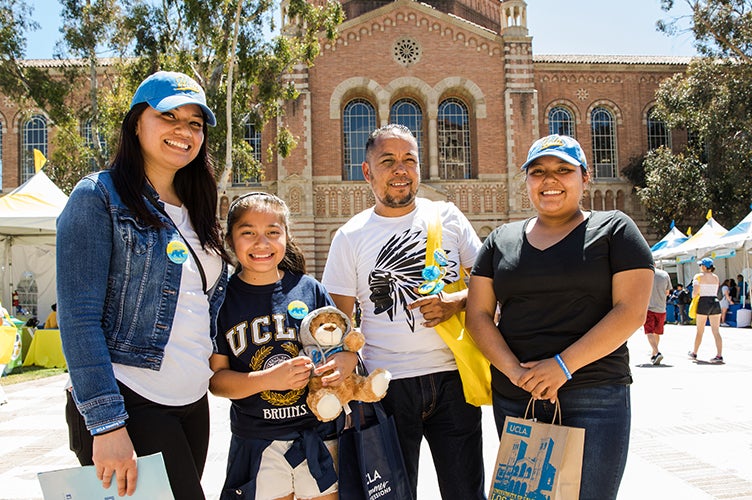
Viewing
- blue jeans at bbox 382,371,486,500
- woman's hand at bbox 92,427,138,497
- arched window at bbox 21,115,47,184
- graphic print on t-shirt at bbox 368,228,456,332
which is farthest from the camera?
arched window at bbox 21,115,47,184

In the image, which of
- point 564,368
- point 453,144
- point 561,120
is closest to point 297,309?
point 564,368

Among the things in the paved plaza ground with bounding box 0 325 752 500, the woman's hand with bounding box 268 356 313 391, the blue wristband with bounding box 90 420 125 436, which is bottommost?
the paved plaza ground with bounding box 0 325 752 500

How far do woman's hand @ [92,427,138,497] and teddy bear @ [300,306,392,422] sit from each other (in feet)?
2.79

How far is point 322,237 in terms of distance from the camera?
1054 inches

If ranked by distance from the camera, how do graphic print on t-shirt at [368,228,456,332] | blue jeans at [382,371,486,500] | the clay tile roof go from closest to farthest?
blue jeans at [382,371,486,500] → graphic print on t-shirt at [368,228,456,332] → the clay tile roof

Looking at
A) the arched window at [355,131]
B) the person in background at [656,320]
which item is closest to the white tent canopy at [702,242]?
the person in background at [656,320]

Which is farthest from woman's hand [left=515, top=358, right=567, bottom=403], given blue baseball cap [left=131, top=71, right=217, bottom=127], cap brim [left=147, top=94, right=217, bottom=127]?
cap brim [left=147, top=94, right=217, bottom=127]

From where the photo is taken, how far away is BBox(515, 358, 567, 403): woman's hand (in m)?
2.58

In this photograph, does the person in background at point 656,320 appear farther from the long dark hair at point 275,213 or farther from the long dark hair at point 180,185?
the long dark hair at point 180,185

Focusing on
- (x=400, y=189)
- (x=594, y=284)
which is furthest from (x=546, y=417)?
(x=400, y=189)

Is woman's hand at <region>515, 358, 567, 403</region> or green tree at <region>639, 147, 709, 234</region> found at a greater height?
green tree at <region>639, 147, 709, 234</region>

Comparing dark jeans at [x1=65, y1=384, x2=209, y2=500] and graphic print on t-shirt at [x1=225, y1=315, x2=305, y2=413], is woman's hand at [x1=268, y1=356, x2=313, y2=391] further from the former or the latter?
dark jeans at [x1=65, y1=384, x2=209, y2=500]

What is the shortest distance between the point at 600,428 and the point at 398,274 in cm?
118

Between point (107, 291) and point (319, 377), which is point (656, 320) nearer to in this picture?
point (319, 377)
